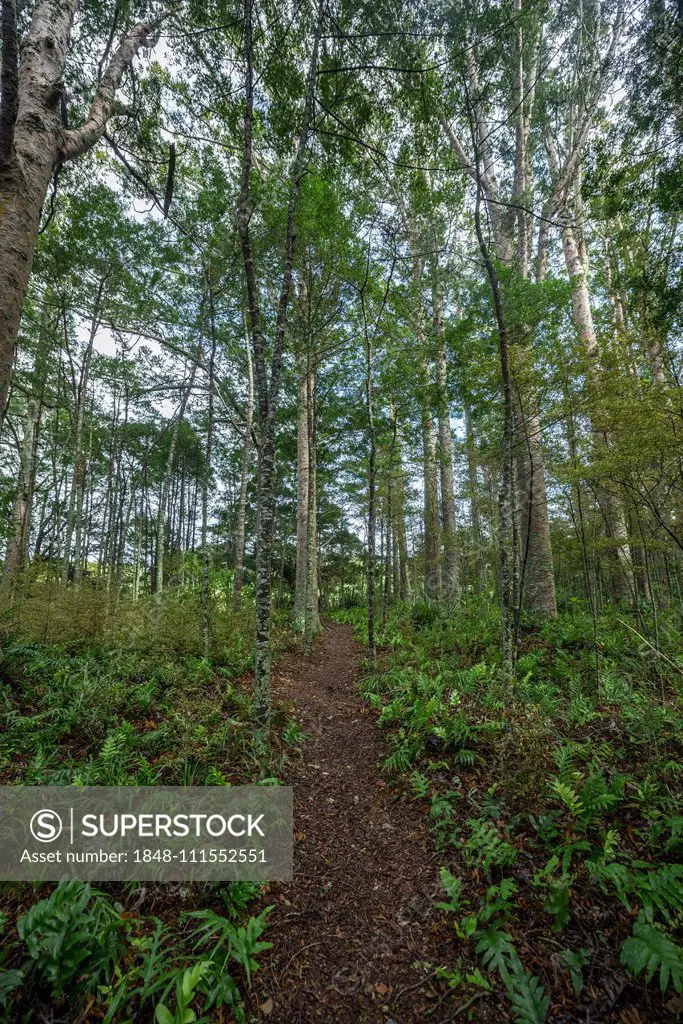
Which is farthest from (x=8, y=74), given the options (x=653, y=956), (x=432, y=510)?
(x=432, y=510)

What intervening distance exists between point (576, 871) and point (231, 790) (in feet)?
9.41

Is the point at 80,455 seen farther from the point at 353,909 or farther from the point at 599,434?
the point at 599,434

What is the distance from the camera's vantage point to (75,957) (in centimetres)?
192

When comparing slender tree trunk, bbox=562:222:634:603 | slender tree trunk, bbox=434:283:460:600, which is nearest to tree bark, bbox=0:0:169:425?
slender tree trunk, bbox=562:222:634:603

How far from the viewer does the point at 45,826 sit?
2.71 metres

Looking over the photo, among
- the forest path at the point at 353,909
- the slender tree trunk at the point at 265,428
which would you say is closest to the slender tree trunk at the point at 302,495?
the slender tree trunk at the point at 265,428

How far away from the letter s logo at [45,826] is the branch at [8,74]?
16.1ft

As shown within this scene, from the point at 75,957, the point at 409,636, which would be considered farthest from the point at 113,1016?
the point at 409,636

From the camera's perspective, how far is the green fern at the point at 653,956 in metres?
1.90

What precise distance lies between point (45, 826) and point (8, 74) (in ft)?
16.5

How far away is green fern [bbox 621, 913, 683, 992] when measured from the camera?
1.90 metres

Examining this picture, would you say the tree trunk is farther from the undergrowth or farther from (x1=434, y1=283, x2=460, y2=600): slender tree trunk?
the undergrowth

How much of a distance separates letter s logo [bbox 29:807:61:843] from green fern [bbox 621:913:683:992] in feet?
12.3

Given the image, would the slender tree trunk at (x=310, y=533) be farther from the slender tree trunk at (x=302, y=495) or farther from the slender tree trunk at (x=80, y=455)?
the slender tree trunk at (x=80, y=455)
